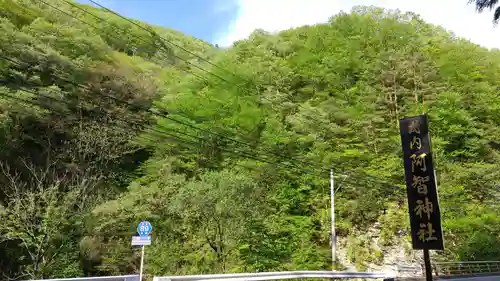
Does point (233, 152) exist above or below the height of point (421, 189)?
above

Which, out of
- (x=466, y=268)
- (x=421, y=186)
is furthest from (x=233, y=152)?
(x=421, y=186)

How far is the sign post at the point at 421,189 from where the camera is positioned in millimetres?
6566

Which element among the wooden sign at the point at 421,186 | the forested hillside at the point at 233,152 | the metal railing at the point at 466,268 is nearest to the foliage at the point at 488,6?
the wooden sign at the point at 421,186

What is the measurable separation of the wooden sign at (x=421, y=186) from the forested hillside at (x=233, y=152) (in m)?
7.26

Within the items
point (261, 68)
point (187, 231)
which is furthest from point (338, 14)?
point (187, 231)

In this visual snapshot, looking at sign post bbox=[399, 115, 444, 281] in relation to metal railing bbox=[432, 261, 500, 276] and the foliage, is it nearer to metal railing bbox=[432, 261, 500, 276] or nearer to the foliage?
the foliage

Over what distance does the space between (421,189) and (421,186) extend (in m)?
0.07

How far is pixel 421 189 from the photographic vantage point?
695 centimetres

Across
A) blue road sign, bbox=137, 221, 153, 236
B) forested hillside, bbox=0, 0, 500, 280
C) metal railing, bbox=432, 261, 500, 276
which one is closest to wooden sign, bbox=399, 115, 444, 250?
blue road sign, bbox=137, 221, 153, 236

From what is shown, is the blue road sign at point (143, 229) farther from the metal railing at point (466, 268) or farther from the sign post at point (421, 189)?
the metal railing at point (466, 268)

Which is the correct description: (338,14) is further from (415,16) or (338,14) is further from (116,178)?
(116,178)

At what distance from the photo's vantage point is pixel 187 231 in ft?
54.8

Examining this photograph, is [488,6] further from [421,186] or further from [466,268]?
[466,268]

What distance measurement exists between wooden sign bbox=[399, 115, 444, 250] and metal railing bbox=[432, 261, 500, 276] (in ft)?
44.9
